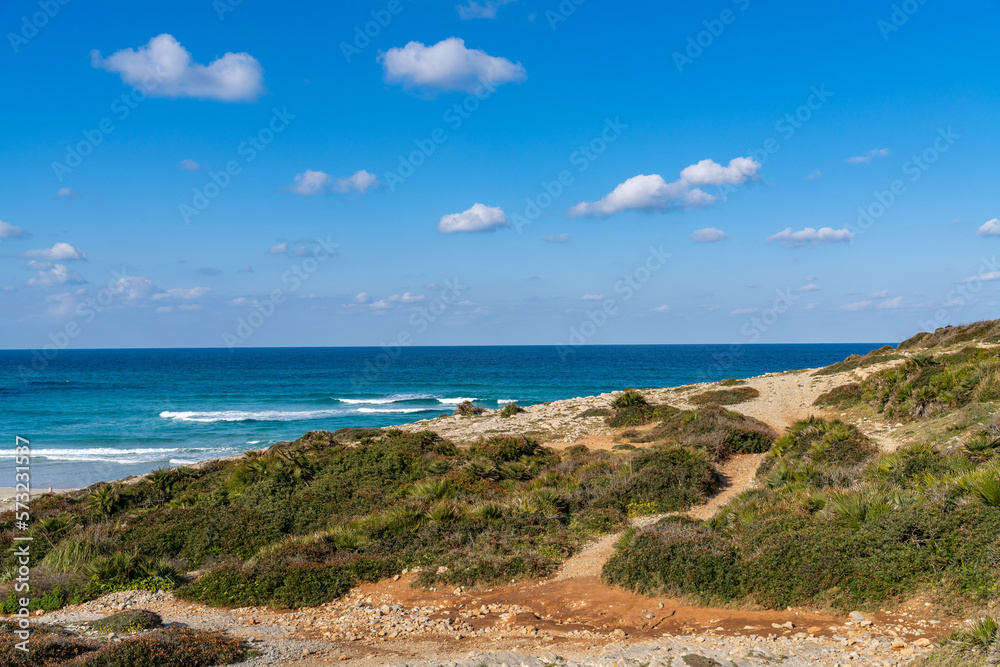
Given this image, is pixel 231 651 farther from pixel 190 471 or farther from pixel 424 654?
pixel 190 471

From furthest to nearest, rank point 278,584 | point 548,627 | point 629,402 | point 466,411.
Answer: point 466,411 → point 629,402 → point 278,584 → point 548,627

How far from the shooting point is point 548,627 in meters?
8.77

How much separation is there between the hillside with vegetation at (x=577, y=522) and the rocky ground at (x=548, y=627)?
0.29 meters

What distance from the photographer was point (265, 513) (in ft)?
48.3

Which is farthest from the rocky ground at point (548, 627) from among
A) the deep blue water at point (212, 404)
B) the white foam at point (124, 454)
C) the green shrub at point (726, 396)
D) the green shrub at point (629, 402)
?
the white foam at point (124, 454)

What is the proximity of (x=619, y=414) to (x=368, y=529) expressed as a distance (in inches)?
697

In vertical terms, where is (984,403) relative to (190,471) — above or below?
above

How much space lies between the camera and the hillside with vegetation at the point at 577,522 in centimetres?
851

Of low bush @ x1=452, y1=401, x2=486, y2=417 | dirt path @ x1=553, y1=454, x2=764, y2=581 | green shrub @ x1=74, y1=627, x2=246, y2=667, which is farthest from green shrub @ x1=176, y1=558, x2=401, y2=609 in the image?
low bush @ x1=452, y1=401, x2=486, y2=417

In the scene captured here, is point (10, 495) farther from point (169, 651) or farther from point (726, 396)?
point (726, 396)

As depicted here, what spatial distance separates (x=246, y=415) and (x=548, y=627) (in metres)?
52.1

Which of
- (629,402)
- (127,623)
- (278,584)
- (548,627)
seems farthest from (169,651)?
(629,402)

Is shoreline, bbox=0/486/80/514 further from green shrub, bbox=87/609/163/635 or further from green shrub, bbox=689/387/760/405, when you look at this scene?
green shrub, bbox=689/387/760/405

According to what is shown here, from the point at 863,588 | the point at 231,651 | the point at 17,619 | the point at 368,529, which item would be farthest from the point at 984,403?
the point at 17,619
